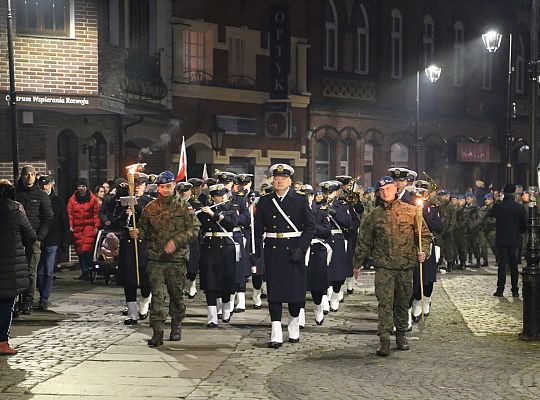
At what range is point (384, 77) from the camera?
37562 millimetres

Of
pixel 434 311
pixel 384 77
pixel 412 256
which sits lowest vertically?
pixel 434 311

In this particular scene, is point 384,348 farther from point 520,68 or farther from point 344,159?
point 520,68

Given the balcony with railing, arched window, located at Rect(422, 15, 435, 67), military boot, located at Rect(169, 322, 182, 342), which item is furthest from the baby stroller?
arched window, located at Rect(422, 15, 435, 67)

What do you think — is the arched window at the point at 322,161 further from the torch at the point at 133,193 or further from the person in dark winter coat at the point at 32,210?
the torch at the point at 133,193

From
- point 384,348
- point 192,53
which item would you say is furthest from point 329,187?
point 192,53

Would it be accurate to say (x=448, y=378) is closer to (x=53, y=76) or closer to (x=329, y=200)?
(x=329, y=200)

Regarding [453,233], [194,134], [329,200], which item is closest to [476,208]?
[453,233]

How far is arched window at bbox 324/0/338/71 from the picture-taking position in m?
35.6

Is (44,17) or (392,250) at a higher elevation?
(44,17)

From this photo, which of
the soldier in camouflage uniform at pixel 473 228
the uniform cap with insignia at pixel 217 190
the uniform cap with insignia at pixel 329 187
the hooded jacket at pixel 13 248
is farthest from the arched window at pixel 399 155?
the hooded jacket at pixel 13 248

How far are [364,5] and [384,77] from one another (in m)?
2.74

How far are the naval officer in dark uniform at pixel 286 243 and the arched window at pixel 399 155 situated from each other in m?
25.8

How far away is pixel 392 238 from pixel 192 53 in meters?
19.4

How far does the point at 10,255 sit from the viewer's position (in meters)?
11.4
